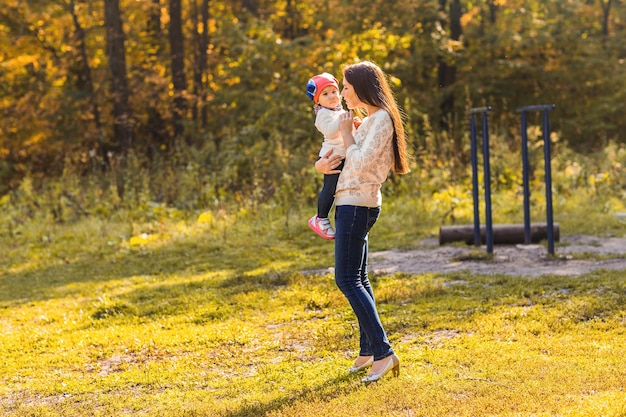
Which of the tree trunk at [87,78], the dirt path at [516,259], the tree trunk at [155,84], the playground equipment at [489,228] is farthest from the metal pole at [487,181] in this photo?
the tree trunk at [155,84]

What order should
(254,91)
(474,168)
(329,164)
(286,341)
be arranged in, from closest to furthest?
(329,164) → (286,341) → (474,168) → (254,91)

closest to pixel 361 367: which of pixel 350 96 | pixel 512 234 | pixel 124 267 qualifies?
pixel 350 96

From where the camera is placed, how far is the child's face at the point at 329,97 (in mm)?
4656

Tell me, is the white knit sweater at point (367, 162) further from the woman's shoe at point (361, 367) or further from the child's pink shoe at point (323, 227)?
the woman's shoe at point (361, 367)

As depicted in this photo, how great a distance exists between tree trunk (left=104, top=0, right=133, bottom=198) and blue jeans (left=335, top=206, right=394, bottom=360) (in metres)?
13.9

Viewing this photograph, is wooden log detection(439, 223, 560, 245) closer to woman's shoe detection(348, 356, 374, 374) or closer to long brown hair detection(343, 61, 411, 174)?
woman's shoe detection(348, 356, 374, 374)

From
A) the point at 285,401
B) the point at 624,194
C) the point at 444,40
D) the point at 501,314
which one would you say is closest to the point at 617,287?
the point at 501,314

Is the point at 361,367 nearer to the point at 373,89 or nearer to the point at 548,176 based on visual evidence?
the point at 373,89

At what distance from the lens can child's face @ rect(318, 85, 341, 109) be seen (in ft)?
15.3

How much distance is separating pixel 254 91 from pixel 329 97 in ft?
45.0

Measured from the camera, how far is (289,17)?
24.5 metres

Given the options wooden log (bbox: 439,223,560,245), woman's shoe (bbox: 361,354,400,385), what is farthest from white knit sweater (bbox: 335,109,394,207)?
wooden log (bbox: 439,223,560,245)

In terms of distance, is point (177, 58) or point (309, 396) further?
point (177, 58)

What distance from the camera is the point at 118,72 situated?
60.6 ft
